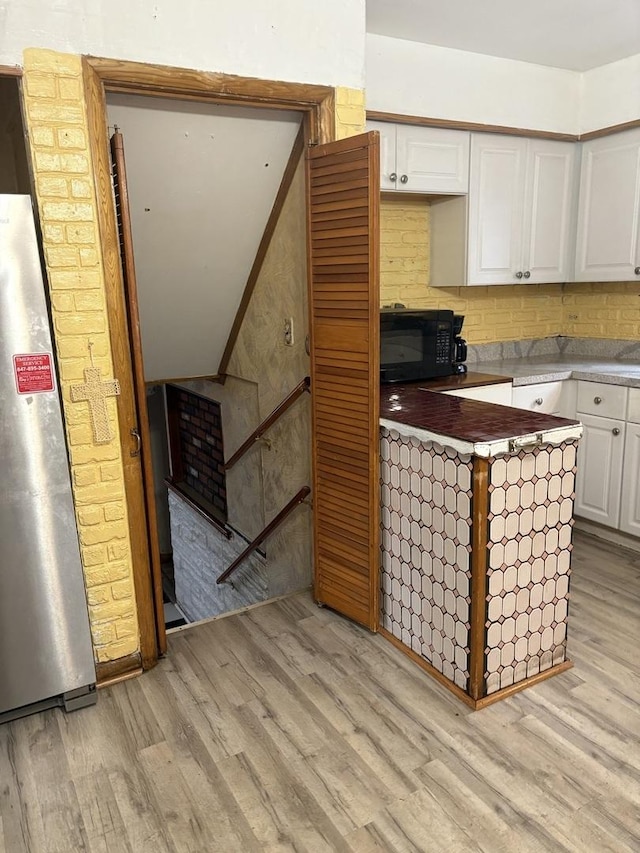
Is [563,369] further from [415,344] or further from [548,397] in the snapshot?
[415,344]

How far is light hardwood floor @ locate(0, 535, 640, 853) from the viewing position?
1729 mm

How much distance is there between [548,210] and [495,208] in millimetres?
388

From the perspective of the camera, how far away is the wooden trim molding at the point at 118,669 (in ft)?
7.78

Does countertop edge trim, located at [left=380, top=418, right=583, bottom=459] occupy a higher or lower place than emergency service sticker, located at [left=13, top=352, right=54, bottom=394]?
lower

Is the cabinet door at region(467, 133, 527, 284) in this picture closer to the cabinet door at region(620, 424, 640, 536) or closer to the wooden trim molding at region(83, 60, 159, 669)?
the cabinet door at region(620, 424, 640, 536)

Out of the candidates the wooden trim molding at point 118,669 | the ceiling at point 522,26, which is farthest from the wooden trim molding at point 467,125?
the wooden trim molding at point 118,669

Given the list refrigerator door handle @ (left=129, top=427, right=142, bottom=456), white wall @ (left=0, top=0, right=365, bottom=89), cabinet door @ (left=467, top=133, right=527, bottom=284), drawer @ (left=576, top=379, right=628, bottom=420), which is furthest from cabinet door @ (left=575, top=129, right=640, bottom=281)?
refrigerator door handle @ (left=129, top=427, right=142, bottom=456)

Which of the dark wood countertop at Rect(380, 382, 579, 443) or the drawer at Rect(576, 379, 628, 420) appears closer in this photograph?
the dark wood countertop at Rect(380, 382, 579, 443)

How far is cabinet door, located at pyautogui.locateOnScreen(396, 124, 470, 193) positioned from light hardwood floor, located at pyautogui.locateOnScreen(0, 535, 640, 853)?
7.29ft

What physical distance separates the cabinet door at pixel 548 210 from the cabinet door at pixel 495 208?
6cm

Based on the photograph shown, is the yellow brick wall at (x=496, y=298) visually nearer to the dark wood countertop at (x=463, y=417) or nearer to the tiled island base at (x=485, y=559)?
the dark wood countertop at (x=463, y=417)

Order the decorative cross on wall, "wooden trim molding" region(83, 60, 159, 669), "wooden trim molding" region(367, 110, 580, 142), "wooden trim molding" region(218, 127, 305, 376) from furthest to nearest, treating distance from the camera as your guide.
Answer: "wooden trim molding" region(367, 110, 580, 142), "wooden trim molding" region(218, 127, 305, 376), the decorative cross on wall, "wooden trim molding" region(83, 60, 159, 669)

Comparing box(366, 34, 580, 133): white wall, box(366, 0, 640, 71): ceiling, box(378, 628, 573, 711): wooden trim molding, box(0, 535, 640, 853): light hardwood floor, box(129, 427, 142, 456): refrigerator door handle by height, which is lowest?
box(0, 535, 640, 853): light hardwood floor

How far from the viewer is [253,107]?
94.3 inches
